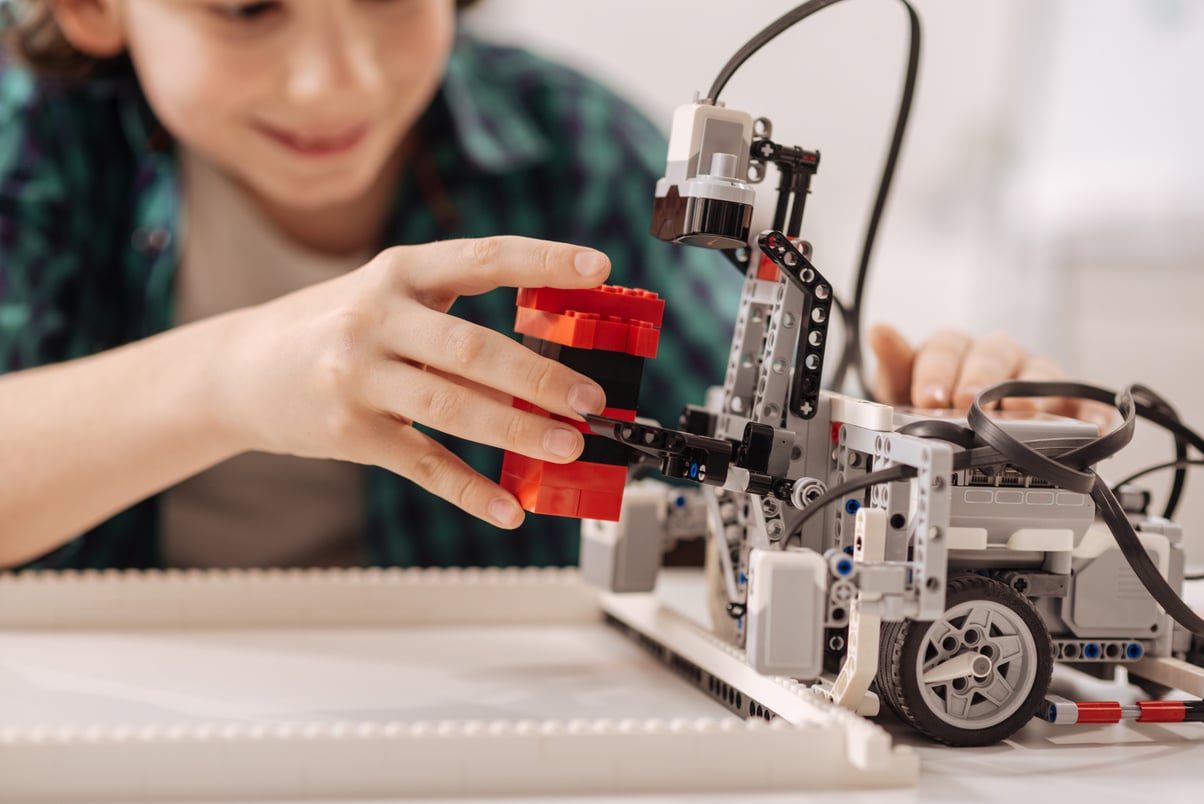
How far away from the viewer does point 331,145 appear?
1.14 meters

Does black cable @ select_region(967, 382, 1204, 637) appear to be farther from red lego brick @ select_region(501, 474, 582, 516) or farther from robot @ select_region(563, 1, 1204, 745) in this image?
red lego brick @ select_region(501, 474, 582, 516)

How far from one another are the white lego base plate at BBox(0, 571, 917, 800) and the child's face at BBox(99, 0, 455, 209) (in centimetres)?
48

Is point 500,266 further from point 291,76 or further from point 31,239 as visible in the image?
point 31,239

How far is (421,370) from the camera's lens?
61 centimetres

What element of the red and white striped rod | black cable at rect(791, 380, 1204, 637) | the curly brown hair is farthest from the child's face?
the red and white striped rod

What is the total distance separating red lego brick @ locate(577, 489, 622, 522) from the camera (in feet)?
1.97

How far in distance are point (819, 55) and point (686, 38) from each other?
1.30ft

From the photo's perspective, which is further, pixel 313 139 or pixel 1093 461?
pixel 313 139

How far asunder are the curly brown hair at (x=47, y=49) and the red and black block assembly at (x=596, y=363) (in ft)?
3.08

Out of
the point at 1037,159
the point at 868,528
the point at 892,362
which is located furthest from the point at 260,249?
the point at 1037,159

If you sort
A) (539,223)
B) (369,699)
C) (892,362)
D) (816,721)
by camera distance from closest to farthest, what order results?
(816,721), (369,699), (892,362), (539,223)

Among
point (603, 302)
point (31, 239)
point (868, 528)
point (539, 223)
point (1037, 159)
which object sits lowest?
point (868, 528)

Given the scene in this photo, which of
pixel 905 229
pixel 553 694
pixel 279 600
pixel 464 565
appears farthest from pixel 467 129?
pixel 905 229

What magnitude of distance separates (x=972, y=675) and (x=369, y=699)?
34 centimetres
